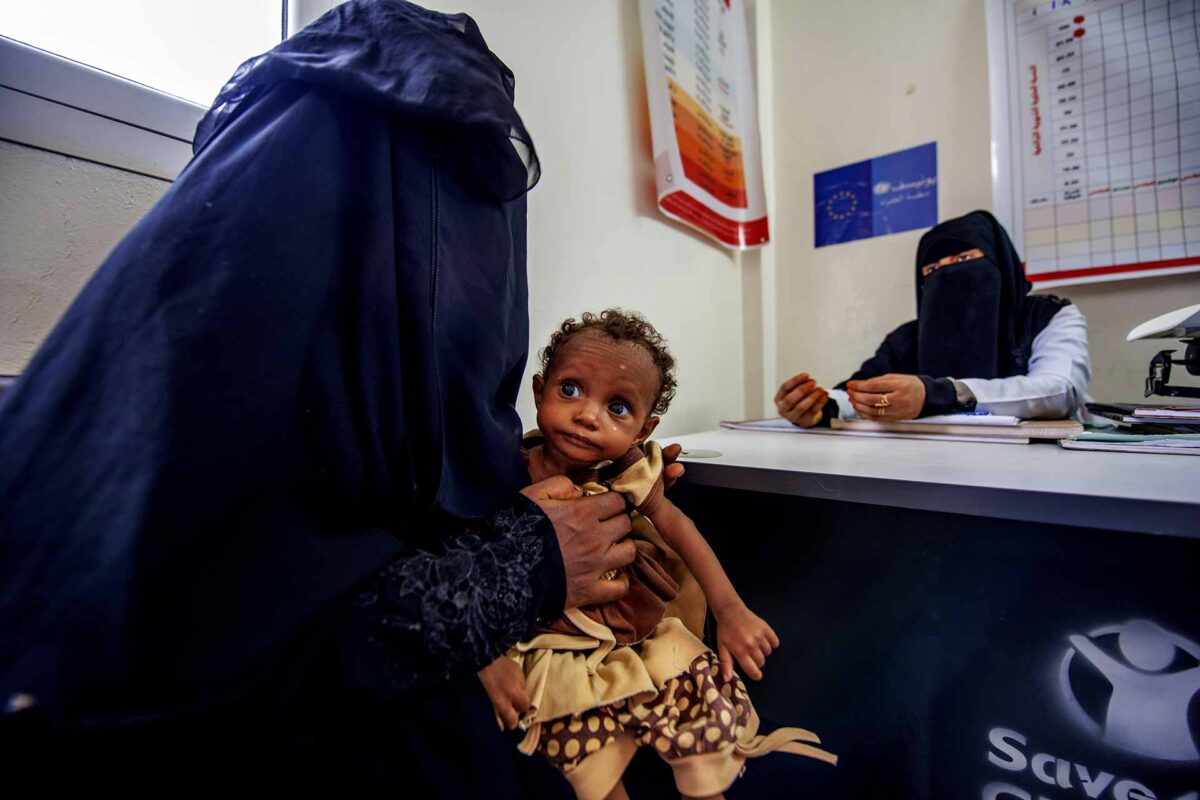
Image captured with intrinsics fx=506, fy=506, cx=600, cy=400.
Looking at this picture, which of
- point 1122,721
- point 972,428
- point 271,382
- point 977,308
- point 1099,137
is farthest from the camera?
point 1099,137

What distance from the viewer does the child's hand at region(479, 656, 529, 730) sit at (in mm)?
513

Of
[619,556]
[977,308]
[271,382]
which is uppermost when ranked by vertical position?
[977,308]

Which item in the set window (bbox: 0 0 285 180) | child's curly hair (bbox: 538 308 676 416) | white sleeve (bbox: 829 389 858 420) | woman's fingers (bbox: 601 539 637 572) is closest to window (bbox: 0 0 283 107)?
window (bbox: 0 0 285 180)

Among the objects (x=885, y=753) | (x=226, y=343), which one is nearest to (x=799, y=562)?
(x=885, y=753)

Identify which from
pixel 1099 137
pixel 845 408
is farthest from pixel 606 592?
pixel 1099 137

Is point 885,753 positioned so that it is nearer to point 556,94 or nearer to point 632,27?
point 556,94

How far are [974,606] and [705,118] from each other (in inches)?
54.6

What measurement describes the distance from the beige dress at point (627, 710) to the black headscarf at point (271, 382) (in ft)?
0.66

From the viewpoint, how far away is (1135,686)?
2.01 ft

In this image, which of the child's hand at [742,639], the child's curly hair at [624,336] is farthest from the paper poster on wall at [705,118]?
the child's hand at [742,639]

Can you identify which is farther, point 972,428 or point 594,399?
point 972,428

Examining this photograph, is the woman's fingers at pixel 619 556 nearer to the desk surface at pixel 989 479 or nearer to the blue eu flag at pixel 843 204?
the desk surface at pixel 989 479

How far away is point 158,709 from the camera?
33 cm

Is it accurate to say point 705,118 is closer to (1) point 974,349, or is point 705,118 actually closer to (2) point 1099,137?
(1) point 974,349
